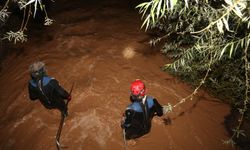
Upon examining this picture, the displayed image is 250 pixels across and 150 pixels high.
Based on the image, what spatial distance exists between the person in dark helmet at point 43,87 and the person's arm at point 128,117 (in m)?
1.49

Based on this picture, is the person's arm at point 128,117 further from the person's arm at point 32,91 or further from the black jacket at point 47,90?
the person's arm at point 32,91

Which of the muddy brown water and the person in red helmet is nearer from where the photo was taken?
the person in red helmet

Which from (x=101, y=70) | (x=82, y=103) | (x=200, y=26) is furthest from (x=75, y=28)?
(x=200, y=26)

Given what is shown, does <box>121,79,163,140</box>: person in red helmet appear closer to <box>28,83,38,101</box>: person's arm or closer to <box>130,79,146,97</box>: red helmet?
<box>130,79,146,97</box>: red helmet

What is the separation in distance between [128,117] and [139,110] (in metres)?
0.24

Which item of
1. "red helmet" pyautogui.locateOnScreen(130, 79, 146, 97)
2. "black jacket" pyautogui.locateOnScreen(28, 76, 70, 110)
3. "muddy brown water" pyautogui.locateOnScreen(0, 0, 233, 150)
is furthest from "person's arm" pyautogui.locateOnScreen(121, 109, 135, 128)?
"black jacket" pyautogui.locateOnScreen(28, 76, 70, 110)

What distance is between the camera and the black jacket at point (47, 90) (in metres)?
5.47

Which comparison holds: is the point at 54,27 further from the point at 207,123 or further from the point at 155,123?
the point at 207,123

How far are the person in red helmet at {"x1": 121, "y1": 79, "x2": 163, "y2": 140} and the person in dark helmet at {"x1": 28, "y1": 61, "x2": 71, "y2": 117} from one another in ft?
5.09

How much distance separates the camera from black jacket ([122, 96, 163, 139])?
4727mm

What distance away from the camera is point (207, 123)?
6191 millimetres

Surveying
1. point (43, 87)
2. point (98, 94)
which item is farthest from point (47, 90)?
point (98, 94)

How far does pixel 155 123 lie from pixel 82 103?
6.30 ft

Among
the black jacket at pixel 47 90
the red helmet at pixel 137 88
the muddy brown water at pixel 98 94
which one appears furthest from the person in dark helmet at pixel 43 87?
the red helmet at pixel 137 88
